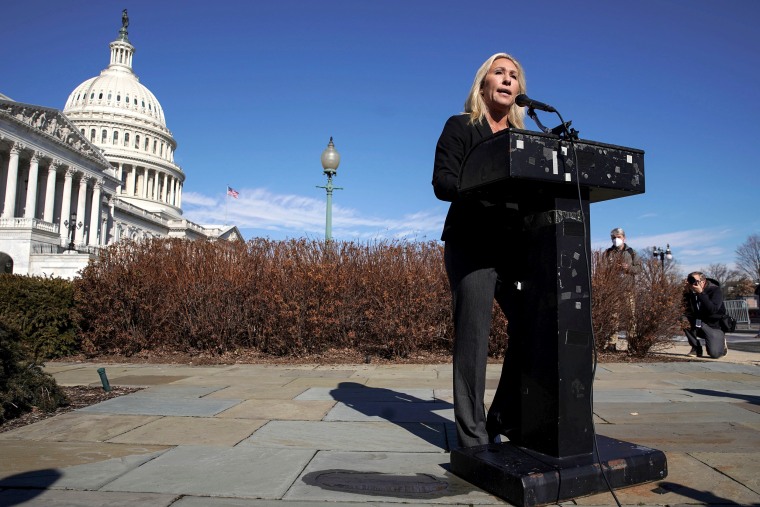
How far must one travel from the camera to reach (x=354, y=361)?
9.16 m

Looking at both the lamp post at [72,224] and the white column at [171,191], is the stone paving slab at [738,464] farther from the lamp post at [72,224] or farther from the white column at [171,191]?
the white column at [171,191]

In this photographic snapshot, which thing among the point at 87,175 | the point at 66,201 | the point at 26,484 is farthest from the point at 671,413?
the point at 87,175

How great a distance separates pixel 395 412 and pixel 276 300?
528 centimetres

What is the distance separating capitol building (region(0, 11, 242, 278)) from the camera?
142 feet

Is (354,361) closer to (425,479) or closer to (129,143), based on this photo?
(425,479)

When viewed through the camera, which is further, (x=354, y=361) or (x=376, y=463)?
(x=354, y=361)

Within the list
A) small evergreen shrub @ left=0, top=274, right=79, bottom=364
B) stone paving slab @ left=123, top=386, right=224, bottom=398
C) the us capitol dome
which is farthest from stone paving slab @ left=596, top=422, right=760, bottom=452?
the us capitol dome

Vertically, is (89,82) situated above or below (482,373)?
above

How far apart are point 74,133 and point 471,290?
239 ft

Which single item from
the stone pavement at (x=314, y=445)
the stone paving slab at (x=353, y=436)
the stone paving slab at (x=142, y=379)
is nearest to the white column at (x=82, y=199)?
the stone paving slab at (x=142, y=379)

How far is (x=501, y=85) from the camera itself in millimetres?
3070

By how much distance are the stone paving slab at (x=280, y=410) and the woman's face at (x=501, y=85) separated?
2.75 meters

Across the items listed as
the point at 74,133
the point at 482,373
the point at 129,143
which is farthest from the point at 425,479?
the point at 129,143

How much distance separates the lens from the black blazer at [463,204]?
9.31 feet
